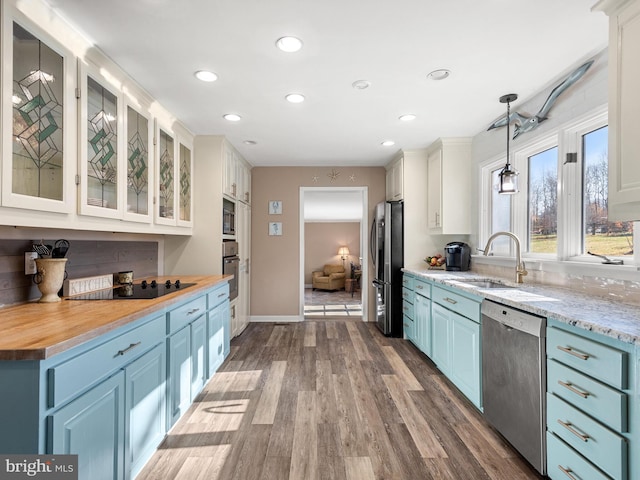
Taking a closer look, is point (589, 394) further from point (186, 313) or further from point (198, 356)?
point (198, 356)

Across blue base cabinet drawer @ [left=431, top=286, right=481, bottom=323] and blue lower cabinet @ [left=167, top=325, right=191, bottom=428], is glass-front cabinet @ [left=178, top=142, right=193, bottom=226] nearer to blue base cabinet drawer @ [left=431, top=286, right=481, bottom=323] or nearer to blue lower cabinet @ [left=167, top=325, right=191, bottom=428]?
blue lower cabinet @ [left=167, top=325, right=191, bottom=428]

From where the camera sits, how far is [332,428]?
2.19 m

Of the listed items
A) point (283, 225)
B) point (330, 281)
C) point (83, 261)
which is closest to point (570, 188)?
point (83, 261)

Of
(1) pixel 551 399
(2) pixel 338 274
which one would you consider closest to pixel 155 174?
(1) pixel 551 399

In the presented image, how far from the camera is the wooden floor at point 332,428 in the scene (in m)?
1.79

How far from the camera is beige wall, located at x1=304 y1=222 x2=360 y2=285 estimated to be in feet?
35.0

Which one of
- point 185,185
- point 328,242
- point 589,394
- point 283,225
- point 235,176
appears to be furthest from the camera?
point 328,242

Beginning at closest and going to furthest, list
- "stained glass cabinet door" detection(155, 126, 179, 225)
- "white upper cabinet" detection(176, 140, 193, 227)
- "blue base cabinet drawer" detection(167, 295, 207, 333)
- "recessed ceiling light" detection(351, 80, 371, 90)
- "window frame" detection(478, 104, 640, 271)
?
A: "blue base cabinet drawer" detection(167, 295, 207, 333) < "window frame" detection(478, 104, 640, 271) < "recessed ceiling light" detection(351, 80, 371, 90) < "stained glass cabinet door" detection(155, 126, 179, 225) < "white upper cabinet" detection(176, 140, 193, 227)

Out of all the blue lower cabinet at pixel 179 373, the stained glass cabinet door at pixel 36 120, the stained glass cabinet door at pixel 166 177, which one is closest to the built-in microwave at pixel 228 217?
the stained glass cabinet door at pixel 166 177

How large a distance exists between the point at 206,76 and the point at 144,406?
6.92ft

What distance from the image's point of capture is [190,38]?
6.32ft

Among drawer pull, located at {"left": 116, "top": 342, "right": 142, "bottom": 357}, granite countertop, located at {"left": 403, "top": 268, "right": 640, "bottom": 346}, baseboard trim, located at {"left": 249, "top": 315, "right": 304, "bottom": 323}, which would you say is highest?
granite countertop, located at {"left": 403, "top": 268, "right": 640, "bottom": 346}

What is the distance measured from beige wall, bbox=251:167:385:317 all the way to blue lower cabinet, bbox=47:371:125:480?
3.62 meters

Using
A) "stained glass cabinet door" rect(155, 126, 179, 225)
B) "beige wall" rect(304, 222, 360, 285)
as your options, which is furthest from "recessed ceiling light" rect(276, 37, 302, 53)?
"beige wall" rect(304, 222, 360, 285)
